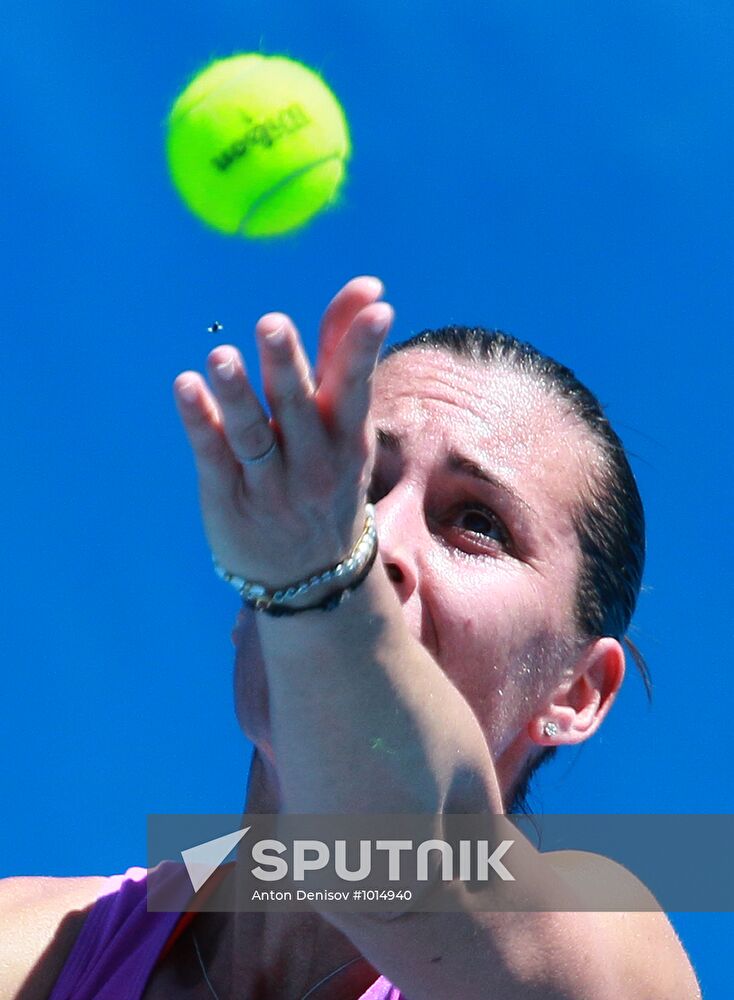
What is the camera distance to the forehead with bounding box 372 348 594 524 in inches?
97.2

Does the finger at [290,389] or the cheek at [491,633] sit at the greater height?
the cheek at [491,633]

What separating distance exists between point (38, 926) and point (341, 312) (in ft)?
6.29

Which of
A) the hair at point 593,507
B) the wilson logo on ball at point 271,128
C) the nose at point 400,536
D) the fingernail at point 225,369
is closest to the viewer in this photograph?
the fingernail at point 225,369

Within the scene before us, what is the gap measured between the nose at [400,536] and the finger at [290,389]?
773 mm

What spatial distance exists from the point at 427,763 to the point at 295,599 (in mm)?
327

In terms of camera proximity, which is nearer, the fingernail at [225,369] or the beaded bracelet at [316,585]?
the fingernail at [225,369]

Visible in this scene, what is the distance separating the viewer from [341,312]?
1.40 m

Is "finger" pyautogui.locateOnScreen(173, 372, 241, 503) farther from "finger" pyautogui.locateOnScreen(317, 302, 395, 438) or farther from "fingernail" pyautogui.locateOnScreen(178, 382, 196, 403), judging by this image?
"finger" pyautogui.locateOnScreen(317, 302, 395, 438)

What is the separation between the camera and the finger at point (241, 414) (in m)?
1.28

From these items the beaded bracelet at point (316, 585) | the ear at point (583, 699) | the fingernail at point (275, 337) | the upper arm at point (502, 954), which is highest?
the ear at point (583, 699)

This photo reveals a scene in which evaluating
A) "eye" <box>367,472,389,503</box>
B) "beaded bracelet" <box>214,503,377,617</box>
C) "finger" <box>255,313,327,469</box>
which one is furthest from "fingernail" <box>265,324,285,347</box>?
"eye" <box>367,472,389,503</box>

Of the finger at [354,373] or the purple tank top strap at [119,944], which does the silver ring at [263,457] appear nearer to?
the finger at [354,373]

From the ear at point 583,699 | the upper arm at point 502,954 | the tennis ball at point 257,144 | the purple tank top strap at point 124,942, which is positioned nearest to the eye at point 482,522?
the ear at point 583,699

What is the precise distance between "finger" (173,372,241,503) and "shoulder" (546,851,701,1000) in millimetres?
1047
